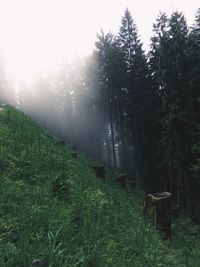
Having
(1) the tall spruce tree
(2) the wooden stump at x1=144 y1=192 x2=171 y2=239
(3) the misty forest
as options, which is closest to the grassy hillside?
(3) the misty forest

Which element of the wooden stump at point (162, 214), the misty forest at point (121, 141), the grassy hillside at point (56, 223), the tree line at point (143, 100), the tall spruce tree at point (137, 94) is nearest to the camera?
the grassy hillside at point (56, 223)

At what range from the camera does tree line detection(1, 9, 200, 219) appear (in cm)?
2944

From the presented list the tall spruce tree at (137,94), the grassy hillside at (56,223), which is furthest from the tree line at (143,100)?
the grassy hillside at (56,223)

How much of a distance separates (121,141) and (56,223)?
41.9m

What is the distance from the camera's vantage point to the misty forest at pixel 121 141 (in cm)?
546

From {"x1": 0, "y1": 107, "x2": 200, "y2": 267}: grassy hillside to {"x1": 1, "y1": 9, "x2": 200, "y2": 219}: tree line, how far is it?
16.8 metres

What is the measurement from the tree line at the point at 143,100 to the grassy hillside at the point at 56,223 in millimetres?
16781

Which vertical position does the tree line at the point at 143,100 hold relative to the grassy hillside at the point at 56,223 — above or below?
above

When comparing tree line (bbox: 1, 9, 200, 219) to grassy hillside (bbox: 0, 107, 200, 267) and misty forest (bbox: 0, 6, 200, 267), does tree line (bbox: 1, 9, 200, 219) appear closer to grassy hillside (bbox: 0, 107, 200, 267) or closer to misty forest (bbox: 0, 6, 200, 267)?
misty forest (bbox: 0, 6, 200, 267)

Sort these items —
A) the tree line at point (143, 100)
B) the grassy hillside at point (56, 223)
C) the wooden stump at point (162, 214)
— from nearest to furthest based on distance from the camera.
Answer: the grassy hillside at point (56, 223), the wooden stump at point (162, 214), the tree line at point (143, 100)

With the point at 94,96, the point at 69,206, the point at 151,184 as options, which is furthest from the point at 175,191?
the point at 69,206

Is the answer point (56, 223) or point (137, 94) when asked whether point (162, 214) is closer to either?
point (56, 223)

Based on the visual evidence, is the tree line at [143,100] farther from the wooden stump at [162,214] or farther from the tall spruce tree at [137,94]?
the wooden stump at [162,214]

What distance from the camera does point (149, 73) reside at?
40156 millimetres
